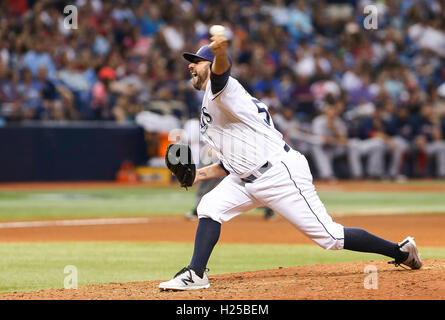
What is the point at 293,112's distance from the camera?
22.1m

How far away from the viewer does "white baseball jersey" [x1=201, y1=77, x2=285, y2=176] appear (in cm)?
594

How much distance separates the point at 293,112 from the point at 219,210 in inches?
636

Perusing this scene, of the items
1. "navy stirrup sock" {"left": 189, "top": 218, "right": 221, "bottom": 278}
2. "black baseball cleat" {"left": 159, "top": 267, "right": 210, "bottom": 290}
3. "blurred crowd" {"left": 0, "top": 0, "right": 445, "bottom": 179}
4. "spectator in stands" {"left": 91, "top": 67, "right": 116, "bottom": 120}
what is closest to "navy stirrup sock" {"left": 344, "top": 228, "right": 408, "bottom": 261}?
"navy stirrup sock" {"left": 189, "top": 218, "right": 221, "bottom": 278}

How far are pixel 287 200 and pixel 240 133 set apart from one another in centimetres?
59

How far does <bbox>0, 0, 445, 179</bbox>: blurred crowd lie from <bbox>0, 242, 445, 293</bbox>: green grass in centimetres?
833

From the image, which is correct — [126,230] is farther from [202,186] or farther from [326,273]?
[326,273]

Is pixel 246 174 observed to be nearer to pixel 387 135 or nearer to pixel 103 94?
pixel 103 94

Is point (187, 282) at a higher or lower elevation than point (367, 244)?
lower

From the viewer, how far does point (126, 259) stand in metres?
8.49

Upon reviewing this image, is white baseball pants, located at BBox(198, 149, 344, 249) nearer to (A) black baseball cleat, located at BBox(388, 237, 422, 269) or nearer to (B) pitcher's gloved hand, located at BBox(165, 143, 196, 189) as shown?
(B) pitcher's gloved hand, located at BBox(165, 143, 196, 189)

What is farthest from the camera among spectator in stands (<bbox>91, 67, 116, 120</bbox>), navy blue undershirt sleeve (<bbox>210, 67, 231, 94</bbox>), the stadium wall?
spectator in stands (<bbox>91, 67, 116, 120</bbox>)

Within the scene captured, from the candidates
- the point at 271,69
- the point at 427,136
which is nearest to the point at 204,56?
the point at 271,69

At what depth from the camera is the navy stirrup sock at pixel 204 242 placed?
598 cm
